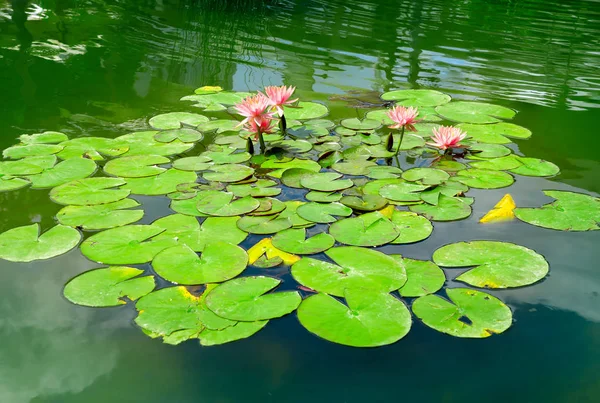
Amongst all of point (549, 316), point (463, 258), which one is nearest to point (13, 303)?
point (463, 258)

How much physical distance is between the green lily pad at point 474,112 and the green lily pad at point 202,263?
1495 mm

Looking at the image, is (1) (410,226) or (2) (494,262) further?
(1) (410,226)

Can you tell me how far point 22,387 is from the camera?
110 cm

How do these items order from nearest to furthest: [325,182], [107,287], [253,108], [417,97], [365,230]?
1. [107,287]
2. [365,230]
3. [325,182]
4. [253,108]
5. [417,97]

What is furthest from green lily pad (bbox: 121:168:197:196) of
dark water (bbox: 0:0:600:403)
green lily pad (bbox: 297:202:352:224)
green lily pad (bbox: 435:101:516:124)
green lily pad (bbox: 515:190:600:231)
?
green lily pad (bbox: 435:101:516:124)

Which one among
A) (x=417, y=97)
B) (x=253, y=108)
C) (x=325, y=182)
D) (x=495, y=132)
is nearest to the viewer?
(x=325, y=182)

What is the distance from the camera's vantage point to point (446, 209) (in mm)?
1783

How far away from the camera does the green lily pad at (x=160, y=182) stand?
1.89m

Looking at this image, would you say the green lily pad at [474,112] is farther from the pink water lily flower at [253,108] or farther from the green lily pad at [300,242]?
the green lily pad at [300,242]

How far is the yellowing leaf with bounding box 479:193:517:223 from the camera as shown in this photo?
176 centimetres

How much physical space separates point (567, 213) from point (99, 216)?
1556 mm

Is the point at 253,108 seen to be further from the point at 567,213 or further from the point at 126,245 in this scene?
the point at 567,213

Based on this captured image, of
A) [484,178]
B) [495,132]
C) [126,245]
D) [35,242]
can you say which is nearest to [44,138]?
[35,242]

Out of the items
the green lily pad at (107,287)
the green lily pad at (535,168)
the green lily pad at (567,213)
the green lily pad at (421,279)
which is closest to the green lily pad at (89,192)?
the green lily pad at (107,287)
